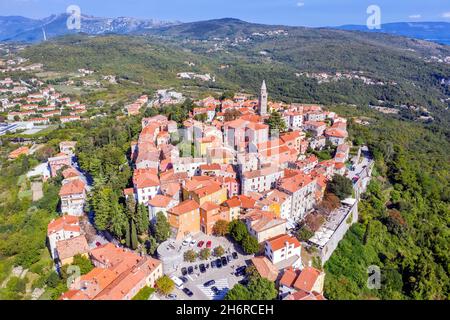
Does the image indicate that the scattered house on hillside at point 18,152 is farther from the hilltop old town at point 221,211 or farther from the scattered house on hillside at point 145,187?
the scattered house on hillside at point 145,187

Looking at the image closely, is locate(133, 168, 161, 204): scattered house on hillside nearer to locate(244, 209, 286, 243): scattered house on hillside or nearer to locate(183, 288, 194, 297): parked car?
locate(244, 209, 286, 243): scattered house on hillside

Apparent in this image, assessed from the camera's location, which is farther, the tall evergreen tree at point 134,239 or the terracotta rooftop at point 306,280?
the tall evergreen tree at point 134,239

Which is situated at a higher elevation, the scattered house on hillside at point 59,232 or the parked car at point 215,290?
the scattered house on hillside at point 59,232

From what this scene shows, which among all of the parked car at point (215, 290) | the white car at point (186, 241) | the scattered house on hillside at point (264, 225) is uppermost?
the scattered house on hillside at point (264, 225)

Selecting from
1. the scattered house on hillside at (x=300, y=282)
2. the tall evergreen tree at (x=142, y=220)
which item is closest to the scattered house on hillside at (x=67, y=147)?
the tall evergreen tree at (x=142, y=220)

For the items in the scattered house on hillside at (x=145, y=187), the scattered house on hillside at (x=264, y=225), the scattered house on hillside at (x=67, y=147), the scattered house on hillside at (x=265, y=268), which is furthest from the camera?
the scattered house on hillside at (x=67, y=147)
